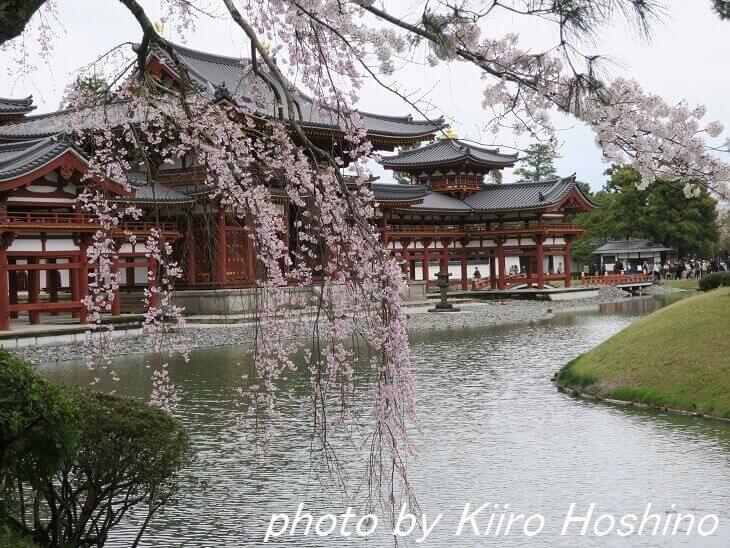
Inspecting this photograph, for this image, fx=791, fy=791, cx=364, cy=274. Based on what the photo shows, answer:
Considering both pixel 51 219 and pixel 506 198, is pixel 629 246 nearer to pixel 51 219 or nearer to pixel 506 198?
pixel 506 198

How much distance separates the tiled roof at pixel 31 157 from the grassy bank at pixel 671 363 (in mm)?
14054

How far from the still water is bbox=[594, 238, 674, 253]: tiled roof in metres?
41.8

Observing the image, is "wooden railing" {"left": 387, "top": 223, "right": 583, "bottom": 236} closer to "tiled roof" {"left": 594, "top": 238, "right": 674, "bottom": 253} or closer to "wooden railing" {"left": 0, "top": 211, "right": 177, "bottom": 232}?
"tiled roof" {"left": 594, "top": 238, "right": 674, "bottom": 253}

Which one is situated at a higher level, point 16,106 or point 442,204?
point 16,106

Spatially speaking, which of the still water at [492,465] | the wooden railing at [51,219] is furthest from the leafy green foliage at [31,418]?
the wooden railing at [51,219]

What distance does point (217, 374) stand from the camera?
15.5 meters

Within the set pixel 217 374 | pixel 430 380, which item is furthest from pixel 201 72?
pixel 430 380

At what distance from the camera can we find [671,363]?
11.8 m

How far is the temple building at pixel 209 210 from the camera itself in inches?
400

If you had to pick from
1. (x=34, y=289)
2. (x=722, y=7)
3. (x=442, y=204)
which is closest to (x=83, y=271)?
(x=34, y=289)

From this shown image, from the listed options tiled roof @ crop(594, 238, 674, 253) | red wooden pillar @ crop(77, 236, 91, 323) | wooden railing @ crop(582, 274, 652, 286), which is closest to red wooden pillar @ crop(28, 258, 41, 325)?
red wooden pillar @ crop(77, 236, 91, 323)

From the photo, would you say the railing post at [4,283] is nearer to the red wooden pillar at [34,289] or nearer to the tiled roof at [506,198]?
the red wooden pillar at [34,289]

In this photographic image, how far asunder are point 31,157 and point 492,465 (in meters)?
16.4

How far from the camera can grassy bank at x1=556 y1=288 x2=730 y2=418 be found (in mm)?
10844
